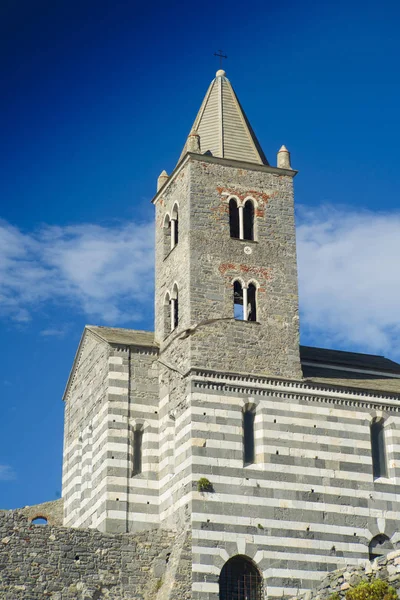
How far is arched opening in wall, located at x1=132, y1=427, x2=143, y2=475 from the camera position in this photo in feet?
149

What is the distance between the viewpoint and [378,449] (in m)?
46.3

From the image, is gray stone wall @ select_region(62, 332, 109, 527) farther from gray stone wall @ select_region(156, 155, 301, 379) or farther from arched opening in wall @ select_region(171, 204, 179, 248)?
arched opening in wall @ select_region(171, 204, 179, 248)

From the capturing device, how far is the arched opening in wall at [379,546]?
145 ft

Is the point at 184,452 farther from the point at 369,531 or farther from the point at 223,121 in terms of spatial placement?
the point at 223,121

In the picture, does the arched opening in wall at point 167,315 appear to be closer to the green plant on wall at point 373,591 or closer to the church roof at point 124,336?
the church roof at point 124,336

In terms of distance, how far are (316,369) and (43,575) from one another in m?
13.1

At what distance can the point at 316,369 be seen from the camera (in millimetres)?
47531

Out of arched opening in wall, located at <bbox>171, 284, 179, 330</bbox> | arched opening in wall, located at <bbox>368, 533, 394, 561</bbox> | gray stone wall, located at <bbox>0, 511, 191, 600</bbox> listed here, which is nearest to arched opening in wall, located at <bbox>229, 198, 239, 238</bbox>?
arched opening in wall, located at <bbox>171, 284, 179, 330</bbox>

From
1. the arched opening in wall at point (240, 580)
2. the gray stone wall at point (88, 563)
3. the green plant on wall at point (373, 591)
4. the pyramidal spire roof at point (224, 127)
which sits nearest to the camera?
the green plant on wall at point (373, 591)

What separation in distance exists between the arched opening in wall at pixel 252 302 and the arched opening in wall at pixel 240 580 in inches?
362

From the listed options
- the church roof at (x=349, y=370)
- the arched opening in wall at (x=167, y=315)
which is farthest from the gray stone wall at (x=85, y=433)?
the church roof at (x=349, y=370)

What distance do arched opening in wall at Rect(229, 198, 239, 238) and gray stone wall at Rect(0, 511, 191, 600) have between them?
1201 cm

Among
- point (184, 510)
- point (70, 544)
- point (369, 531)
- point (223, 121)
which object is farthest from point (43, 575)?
point (223, 121)

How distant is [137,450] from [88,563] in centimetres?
530
